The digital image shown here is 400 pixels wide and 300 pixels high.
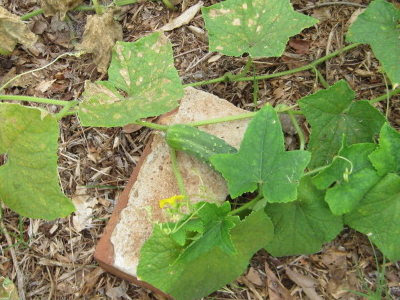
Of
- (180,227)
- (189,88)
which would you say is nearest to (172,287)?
(180,227)

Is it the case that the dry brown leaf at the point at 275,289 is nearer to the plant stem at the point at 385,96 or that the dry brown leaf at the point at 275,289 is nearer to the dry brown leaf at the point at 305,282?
the dry brown leaf at the point at 305,282

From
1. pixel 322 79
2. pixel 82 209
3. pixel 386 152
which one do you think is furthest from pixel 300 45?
A: pixel 82 209

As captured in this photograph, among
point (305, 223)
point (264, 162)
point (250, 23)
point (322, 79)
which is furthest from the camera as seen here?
point (322, 79)

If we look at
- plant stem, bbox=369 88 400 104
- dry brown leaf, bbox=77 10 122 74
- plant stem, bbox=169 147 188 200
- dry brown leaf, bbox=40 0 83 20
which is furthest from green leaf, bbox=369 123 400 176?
dry brown leaf, bbox=40 0 83 20

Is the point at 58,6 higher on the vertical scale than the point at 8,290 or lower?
higher

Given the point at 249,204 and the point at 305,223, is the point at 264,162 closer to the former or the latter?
the point at 249,204

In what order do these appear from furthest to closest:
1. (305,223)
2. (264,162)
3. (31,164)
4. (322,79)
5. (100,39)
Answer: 1. (100,39)
2. (322,79)
3. (305,223)
4. (264,162)
5. (31,164)

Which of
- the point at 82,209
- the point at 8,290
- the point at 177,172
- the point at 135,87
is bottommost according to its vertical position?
the point at 8,290

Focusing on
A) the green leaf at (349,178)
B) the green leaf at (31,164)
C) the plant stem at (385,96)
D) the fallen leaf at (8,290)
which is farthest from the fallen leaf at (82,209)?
the plant stem at (385,96)
